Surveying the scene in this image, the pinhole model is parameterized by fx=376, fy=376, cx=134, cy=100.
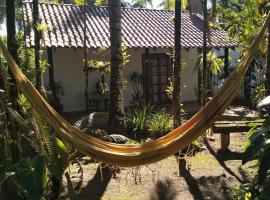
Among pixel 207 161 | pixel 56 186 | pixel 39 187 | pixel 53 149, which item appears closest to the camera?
pixel 39 187

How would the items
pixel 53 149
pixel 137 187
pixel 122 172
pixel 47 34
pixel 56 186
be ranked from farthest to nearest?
pixel 47 34 < pixel 122 172 < pixel 137 187 < pixel 56 186 < pixel 53 149

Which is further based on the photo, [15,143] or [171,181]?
[171,181]

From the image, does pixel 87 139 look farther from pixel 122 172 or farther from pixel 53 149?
pixel 122 172

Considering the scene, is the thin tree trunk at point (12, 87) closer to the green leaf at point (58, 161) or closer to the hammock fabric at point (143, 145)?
the green leaf at point (58, 161)

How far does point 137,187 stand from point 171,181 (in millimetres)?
510

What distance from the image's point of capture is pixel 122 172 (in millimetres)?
5438

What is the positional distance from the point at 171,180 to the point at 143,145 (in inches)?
93.3

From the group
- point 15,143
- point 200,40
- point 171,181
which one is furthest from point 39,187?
point 200,40

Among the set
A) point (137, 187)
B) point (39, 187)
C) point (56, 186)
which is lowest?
point (137, 187)

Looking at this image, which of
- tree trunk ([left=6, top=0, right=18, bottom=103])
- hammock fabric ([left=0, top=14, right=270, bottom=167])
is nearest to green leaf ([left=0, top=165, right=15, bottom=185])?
hammock fabric ([left=0, top=14, right=270, bottom=167])

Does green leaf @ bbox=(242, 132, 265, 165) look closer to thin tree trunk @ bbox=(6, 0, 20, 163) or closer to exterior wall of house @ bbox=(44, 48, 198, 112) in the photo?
thin tree trunk @ bbox=(6, 0, 20, 163)

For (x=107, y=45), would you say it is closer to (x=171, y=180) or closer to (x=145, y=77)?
(x=145, y=77)

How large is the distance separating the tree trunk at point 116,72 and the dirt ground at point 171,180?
733 mm

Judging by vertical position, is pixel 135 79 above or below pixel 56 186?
above
